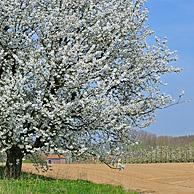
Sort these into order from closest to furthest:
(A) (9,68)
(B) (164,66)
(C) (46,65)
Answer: (C) (46,65), (A) (9,68), (B) (164,66)

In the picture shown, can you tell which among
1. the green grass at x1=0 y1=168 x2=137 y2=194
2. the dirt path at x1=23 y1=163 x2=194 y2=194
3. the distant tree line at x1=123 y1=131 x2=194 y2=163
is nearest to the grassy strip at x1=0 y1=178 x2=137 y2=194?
the green grass at x1=0 y1=168 x2=137 y2=194

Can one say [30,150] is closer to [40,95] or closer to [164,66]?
[40,95]

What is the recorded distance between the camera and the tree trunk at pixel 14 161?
19.2 m

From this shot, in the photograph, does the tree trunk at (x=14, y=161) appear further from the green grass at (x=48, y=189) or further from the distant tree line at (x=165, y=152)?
the distant tree line at (x=165, y=152)

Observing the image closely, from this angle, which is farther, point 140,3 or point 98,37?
point 140,3

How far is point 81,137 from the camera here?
19.1 meters

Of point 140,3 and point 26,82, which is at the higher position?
point 140,3

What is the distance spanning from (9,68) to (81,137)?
12.1 feet

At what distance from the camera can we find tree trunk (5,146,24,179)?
19.2 meters

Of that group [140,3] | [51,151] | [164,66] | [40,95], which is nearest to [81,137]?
[51,151]

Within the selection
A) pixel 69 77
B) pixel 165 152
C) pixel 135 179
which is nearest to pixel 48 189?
pixel 69 77

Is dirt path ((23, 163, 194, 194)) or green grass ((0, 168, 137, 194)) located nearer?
green grass ((0, 168, 137, 194))

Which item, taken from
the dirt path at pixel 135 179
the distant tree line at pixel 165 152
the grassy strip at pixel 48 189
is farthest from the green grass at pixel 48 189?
the distant tree line at pixel 165 152

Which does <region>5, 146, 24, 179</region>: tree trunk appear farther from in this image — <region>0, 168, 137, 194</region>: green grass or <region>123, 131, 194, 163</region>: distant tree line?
<region>123, 131, 194, 163</region>: distant tree line
